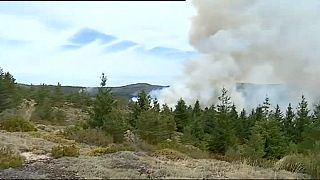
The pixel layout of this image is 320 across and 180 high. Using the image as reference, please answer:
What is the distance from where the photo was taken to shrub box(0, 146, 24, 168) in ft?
47.6

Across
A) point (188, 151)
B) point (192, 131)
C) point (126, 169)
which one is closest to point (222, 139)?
point (192, 131)

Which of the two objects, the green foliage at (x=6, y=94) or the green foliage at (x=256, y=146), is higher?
the green foliage at (x=6, y=94)

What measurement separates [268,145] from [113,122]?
11036 millimetres

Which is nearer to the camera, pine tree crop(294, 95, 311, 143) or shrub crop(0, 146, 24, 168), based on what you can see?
shrub crop(0, 146, 24, 168)

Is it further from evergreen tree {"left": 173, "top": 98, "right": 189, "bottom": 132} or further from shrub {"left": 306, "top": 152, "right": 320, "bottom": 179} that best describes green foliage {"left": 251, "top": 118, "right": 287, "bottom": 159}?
evergreen tree {"left": 173, "top": 98, "right": 189, "bottom": 132}

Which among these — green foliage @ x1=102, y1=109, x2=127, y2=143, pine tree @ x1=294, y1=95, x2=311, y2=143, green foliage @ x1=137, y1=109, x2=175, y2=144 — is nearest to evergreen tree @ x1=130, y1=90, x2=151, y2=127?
green foliage @ x1=137, y1=109, x2=175, y2=144

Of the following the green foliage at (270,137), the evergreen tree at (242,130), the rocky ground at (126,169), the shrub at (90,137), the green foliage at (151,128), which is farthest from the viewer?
the evergreen tree at (242,130)

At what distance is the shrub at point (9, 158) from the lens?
47.6ft

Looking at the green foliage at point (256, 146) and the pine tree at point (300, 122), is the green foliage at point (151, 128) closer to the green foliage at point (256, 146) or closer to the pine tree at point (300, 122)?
the green foliage at point (256, 146)

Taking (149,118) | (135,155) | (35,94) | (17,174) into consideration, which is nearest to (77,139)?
(149,118)

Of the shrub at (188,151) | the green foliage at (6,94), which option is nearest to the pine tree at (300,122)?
the green foliage at (6,94)

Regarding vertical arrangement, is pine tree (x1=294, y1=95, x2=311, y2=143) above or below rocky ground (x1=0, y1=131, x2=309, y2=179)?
above

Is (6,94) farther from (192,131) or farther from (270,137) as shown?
(270,137)

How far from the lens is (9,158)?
50.7 feet
